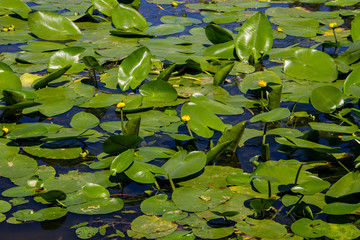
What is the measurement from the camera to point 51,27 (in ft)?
10.6

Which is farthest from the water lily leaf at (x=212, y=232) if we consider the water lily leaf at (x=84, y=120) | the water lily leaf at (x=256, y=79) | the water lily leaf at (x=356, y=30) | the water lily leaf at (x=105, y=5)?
the water lily leaf at (x=105, y=5)

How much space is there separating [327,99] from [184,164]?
2.55 feet

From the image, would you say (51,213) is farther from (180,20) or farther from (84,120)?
(180,20)

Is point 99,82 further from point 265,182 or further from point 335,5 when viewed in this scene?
point 335,5

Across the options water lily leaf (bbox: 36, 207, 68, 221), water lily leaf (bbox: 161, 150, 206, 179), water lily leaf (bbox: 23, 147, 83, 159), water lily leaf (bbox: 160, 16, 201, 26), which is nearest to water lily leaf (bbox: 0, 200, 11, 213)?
water lily leaf (bbox: 36, 207, 68, 221)

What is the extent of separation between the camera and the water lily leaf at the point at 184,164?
1740mm

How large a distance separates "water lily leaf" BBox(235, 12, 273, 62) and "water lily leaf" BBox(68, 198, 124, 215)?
58.2 inches

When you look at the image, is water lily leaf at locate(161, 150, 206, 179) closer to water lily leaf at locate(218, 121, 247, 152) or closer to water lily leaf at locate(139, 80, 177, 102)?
water lily leaf at locate(218, 121, 247, 152)

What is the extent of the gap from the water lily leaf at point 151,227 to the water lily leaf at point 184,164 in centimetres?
22

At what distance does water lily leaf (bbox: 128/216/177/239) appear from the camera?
4.90ft

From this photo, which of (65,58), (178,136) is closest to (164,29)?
(65,58)

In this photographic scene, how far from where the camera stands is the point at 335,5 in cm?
403

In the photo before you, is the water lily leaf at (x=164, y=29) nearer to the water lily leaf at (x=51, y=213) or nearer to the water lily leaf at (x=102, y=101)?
the water lily leaf at (x=102, y=101)

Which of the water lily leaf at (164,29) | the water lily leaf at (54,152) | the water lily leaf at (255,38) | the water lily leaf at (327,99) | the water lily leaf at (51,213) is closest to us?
the water lily leaf at (51,213)
